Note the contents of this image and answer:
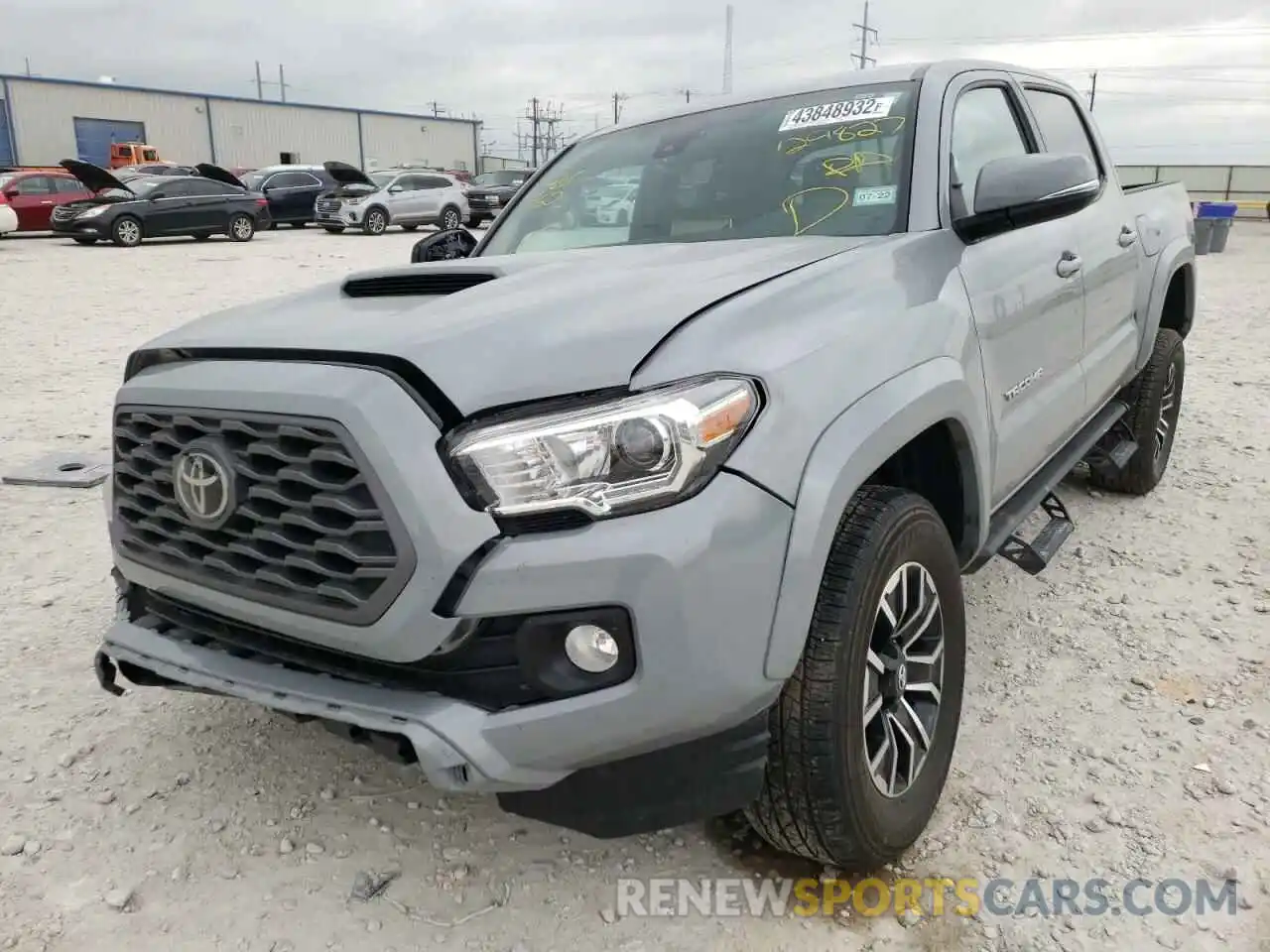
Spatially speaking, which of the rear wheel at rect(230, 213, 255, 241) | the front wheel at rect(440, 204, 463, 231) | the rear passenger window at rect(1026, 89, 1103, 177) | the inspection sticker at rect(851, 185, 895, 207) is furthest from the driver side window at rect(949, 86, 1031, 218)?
the front wheel at rect(440, 204, 463, 231)

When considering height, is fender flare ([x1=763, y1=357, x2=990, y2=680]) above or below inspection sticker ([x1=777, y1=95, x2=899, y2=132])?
below

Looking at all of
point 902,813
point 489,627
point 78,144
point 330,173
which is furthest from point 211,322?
point 78,144

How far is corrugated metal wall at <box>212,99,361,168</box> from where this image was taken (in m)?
45.0

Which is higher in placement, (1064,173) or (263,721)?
(1064,173)

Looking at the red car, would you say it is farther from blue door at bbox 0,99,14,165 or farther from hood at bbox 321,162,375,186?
blue door at bbox 0,99,14,165

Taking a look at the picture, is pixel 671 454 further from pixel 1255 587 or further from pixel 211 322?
pixel 1255 587

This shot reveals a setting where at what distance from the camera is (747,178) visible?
289cm

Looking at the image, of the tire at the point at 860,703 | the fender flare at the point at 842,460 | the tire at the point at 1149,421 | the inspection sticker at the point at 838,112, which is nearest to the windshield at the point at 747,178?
the inspection sticker at the point at 838,112

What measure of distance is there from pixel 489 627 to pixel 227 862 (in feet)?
3.62

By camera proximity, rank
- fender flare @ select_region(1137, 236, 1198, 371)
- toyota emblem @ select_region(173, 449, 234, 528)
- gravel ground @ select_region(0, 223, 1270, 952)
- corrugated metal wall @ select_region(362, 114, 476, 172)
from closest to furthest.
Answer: toyota emblem @ select_region(173, 449, 234, 528), gravel ground @ select_region(0, 223, 1270, 952), fender flare @ select_region(1137, 236, 1198, 371), corrugated metal wall @ select_region(362, 114, 476, 172)

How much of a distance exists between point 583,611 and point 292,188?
980 inches

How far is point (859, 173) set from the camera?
106 inches

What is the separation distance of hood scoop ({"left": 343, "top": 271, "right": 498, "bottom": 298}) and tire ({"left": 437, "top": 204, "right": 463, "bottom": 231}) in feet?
72.3

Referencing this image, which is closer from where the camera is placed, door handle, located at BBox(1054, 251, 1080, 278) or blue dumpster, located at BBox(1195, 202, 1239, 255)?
door handle, located at BBox(1054, 251, 1080, 278)
